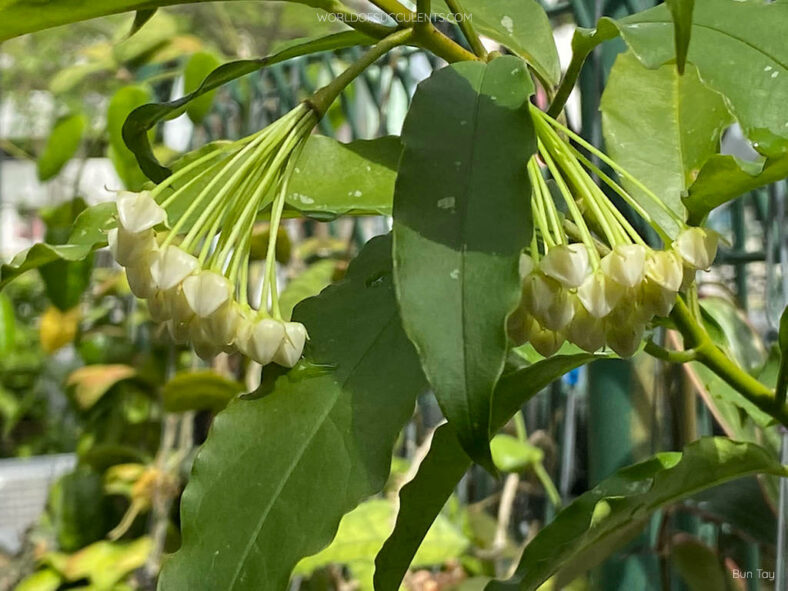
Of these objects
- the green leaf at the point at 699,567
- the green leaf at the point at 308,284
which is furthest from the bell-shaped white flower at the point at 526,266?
the green leaf at the point at 308,284

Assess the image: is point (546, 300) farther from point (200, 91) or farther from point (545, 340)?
point (200, 91)

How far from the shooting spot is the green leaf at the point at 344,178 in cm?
44

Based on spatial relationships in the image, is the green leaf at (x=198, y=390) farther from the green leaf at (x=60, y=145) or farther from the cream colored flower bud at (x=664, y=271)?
the cream colored flower bud at (x=664, y=271)

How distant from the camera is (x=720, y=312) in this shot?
67 centimetres

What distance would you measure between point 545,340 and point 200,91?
195 mm

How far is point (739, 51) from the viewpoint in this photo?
34 cm

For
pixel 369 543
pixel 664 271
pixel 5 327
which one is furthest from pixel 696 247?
pixel 5 327

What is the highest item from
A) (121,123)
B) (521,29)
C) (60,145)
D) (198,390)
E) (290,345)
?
(521,29)

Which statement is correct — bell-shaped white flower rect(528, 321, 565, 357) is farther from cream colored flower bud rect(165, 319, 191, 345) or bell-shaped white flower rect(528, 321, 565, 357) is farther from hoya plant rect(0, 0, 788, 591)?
cream colored flower bud rect(165, 319, 191, 345)

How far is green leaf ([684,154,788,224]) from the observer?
32 cm

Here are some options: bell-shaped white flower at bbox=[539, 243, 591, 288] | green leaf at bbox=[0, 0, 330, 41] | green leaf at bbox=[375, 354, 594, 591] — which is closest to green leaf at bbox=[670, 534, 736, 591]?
green leaf at bbox=[375, 354, 594, 591]

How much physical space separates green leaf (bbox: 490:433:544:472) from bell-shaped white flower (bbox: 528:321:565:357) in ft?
1.89

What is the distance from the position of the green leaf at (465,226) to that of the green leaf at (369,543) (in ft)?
1.82

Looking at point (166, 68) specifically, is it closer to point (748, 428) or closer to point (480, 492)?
point (480, 492)
